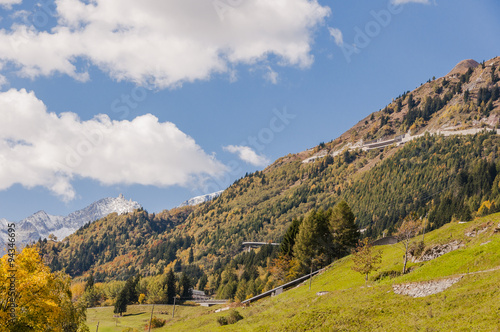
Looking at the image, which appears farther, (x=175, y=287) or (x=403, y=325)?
(x=175, y=287)

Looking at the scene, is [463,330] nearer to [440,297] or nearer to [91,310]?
[440,297]

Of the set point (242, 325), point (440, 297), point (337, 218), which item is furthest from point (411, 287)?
point (337, 218)

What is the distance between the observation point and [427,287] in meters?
42.9

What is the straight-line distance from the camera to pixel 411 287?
44688 mm

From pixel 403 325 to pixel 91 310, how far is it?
16039cm

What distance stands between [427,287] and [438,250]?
872 inches

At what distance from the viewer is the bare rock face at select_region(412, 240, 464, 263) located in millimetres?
61125

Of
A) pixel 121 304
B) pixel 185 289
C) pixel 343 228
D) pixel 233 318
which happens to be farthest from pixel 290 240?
pixel 185 289

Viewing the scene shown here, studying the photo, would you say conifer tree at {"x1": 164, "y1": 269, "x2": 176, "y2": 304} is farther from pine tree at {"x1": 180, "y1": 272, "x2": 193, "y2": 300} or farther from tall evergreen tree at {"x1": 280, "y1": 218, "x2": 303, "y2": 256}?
tall evergreen tree at {"x1": 280, "y1": 218, "x2": 303, "y2": 256}

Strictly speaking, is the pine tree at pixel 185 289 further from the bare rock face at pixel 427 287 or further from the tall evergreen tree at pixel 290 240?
the bare rock face at pixel 427 287

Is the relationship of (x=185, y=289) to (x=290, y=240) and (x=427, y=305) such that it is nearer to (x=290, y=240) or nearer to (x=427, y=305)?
(x=290, y=240)

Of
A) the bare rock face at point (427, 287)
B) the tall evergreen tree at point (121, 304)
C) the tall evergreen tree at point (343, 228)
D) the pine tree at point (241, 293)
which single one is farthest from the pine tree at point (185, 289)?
the bare rock face at point (427, 287)

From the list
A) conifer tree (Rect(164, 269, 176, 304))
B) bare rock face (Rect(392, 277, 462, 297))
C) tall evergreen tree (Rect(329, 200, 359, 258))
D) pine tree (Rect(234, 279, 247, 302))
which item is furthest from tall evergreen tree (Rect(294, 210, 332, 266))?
conifer tree (Rect(164, 269, 176, 304))

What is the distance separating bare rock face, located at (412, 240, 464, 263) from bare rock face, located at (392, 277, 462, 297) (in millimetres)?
20036
